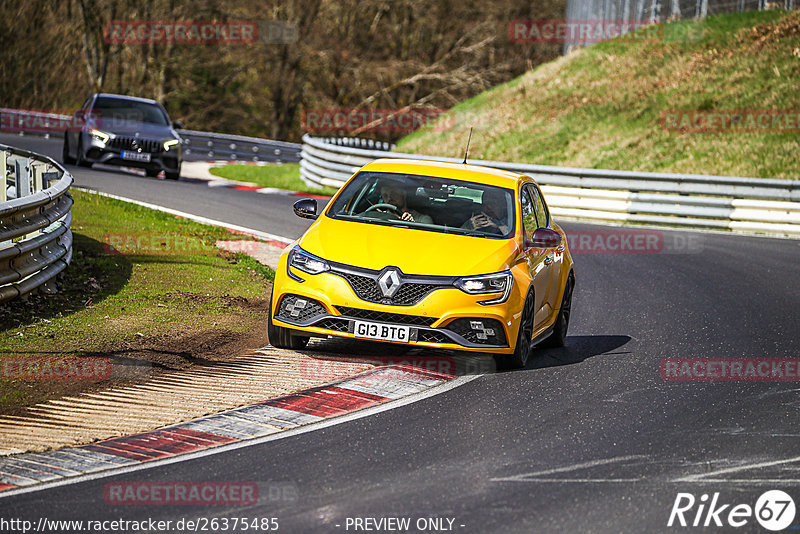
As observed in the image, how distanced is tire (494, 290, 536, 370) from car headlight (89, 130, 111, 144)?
1700 centimetres

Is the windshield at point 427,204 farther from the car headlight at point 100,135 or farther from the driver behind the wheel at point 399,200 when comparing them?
the car headlight at point 100,135

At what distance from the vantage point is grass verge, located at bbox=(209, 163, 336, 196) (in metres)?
27.6

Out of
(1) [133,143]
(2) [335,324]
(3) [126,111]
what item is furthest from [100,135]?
(2) [335,324]

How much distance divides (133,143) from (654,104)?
1580 centimetres

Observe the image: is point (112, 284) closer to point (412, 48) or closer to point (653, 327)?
point (653, 327)

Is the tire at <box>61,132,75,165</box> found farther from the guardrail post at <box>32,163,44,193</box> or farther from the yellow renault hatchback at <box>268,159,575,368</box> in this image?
the yellow renault hatchback at <box>268,159,575,368</box>

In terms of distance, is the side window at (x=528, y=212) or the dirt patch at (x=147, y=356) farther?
the side window at (x=528, y=212)

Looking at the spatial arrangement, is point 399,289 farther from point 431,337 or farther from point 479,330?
point 479,330

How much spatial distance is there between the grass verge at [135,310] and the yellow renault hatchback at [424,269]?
3.29 feet

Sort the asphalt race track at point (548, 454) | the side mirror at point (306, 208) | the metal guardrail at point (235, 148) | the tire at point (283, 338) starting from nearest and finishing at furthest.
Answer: the asphalt race track at point (548, 454), the tire at point (283, 338), the side mirror at point (306, 208), the metal guardrail at point (235, 148)

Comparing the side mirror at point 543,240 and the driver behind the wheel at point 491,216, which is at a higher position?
the driver behind the wheel at point 491,216

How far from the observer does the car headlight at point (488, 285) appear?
862cm

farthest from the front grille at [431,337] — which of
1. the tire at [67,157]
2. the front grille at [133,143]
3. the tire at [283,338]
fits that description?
the tire at [67,157]

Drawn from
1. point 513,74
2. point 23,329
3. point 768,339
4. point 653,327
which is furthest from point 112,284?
point 513,74
